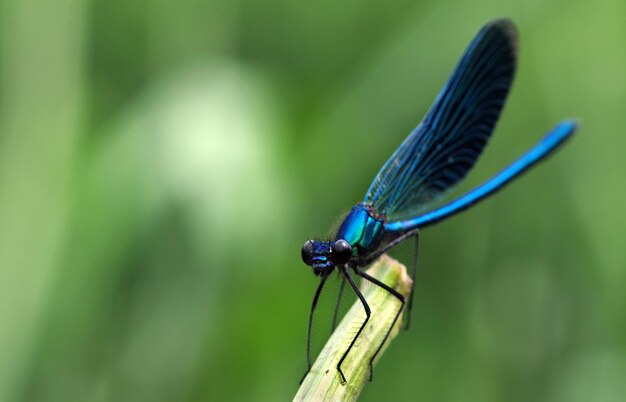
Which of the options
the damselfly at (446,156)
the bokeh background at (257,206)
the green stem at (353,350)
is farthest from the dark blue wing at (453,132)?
the green stem at (353,350)

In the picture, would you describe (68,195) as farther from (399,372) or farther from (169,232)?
(399,372)

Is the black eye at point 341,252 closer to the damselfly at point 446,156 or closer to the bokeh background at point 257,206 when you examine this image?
the damselfly at point 446,156

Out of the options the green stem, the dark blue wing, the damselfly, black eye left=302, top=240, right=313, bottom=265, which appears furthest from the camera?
the dark blue wing

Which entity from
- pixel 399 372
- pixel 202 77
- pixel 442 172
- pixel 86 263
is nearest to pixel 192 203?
pixel 86 263

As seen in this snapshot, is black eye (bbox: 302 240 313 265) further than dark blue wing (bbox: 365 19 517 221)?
No

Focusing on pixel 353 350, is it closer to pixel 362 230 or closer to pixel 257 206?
pixel 362 230

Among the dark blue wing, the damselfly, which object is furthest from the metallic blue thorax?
the dark blue wing

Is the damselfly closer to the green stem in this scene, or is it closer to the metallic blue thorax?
the metallic blue thorax
